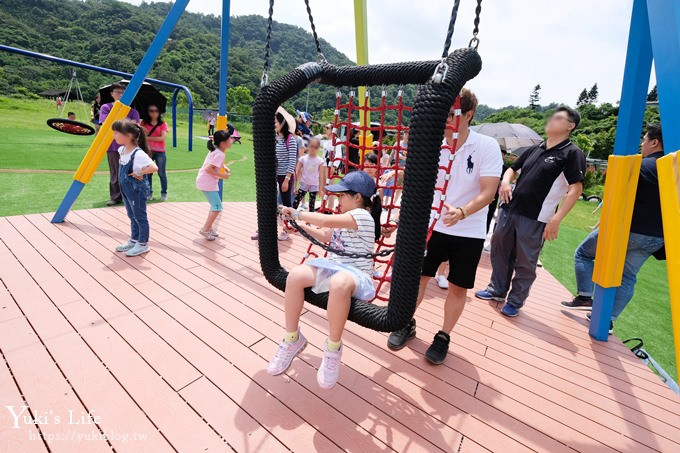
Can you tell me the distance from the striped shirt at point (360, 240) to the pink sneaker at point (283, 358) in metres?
0.52

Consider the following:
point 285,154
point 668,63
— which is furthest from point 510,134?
point 668,63

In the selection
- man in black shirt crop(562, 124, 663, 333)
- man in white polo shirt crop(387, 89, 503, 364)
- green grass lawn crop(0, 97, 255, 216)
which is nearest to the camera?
man in white polo shirt crop(387, 89, 503, 364)

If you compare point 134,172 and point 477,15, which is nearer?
point 477,15

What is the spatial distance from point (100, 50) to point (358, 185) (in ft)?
197

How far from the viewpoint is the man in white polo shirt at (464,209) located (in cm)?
188

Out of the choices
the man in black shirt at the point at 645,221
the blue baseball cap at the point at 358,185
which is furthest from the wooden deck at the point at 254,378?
the blue baseball cap at the point at 358,185

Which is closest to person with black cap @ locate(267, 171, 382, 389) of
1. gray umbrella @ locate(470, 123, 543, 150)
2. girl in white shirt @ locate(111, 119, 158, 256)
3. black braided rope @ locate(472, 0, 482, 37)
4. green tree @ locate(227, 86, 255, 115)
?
black braided rope @ locate(472, 0, 482, 37)

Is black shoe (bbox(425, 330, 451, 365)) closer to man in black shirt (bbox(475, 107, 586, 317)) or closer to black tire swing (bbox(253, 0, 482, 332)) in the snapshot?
black tire swing (bbox(253, 0, 482, 332))

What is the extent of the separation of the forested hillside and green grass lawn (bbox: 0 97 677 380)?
27049 millimetres

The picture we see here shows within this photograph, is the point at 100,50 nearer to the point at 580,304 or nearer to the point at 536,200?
the point at 536,200

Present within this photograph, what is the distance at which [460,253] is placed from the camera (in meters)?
2.02

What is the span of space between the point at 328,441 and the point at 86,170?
161 inches

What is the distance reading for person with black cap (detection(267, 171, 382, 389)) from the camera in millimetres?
1619

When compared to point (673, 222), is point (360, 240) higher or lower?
lower
